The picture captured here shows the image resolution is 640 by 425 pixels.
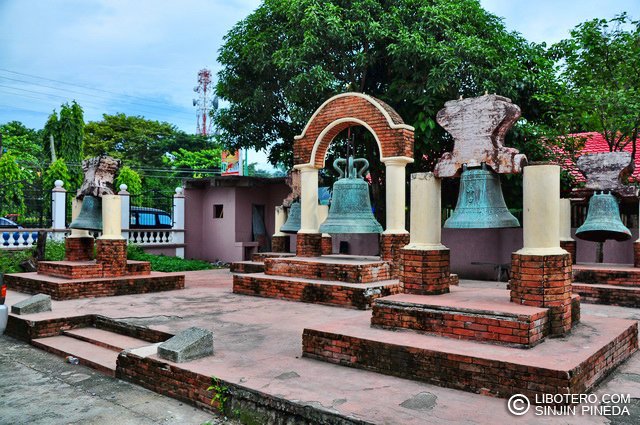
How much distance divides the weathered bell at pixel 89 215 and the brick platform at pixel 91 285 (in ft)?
3.71

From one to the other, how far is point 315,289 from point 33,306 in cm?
422

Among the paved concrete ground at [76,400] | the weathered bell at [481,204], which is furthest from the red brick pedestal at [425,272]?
the paved concrete ground at [76,400]

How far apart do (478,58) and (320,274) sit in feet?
20.1

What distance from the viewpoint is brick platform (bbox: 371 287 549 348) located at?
452 cm

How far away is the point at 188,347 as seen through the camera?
5.00 meters

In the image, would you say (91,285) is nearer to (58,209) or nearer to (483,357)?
(58,209)

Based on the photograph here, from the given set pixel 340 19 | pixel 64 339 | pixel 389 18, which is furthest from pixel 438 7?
pixel 64 339

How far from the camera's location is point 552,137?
1203 cm

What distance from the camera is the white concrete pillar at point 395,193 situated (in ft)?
29.7

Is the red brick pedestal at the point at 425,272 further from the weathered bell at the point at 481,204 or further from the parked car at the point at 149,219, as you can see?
the parked car at the point at 149,219

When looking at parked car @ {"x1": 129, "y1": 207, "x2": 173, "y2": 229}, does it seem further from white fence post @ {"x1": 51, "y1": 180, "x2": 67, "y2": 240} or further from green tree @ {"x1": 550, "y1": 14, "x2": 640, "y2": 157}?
green tree @ {"x1": 550, "y1": 14, "x2": 640, "y2": 157}

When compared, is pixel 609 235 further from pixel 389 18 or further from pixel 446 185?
pixel 389 18

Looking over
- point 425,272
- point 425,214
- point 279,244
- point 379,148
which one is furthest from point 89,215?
point 425,272

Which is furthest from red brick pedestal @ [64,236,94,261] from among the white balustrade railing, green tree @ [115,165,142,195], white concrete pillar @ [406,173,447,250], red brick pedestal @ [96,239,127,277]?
green tree @ [115,165,142,195]
